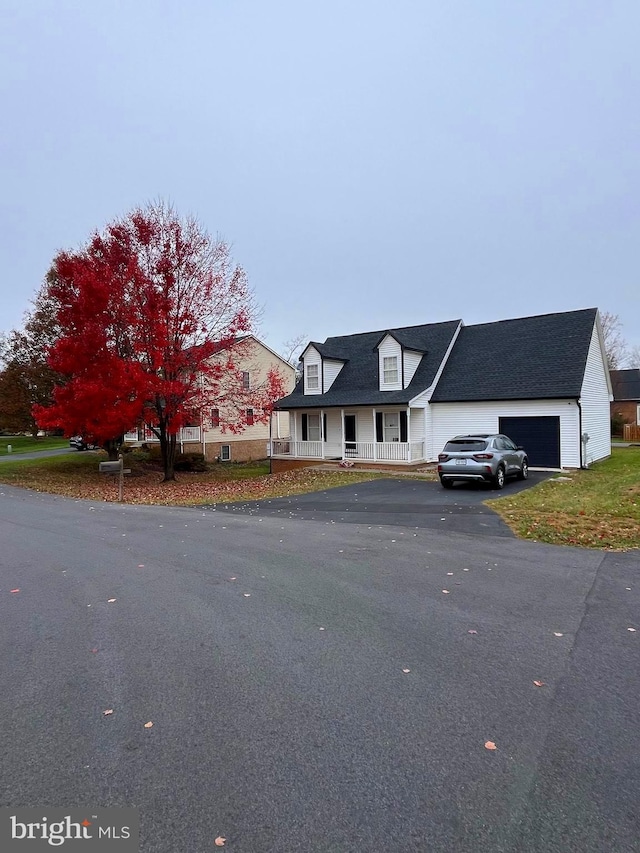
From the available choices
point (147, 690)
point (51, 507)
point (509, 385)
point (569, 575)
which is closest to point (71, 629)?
point (147, 690)

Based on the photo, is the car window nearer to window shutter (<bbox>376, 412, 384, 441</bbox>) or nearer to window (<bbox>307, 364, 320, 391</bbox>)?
window shutter (<bbox>376, 412, 384, 441</bbox>)

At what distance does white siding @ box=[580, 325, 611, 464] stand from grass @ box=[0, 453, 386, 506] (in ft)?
29.2

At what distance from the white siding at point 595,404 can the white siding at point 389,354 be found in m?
7.81

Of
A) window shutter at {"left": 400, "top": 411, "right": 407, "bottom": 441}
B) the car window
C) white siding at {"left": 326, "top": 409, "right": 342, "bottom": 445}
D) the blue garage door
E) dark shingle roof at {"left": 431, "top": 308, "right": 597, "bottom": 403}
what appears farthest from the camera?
white siding at {"left": 326, "top": 409, "right": 342, "bottom": 445}

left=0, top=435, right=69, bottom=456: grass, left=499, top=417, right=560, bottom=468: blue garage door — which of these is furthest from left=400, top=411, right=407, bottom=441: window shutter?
left=0, top=435, right=69, bottom=456: grass

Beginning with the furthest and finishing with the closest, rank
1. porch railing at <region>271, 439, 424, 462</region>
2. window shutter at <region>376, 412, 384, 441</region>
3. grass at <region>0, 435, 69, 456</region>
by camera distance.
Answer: grass at <region>0, 435, 69, 456</region>
window shutter at <region>376, 412, 384, 441</region>
porch railing at <region>271, 439, 424, 462</region>

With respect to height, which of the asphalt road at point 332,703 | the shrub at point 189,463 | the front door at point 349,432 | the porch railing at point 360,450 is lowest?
the asphalt road at point 332,703

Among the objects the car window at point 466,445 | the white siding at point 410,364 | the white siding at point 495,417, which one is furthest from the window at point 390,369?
the car window at point 466,445

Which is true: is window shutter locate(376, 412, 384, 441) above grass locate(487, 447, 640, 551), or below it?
above

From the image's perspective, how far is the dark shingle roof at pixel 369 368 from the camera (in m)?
25.2

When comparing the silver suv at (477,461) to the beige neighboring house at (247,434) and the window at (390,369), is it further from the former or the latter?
the beige neighboring house at (247,434)

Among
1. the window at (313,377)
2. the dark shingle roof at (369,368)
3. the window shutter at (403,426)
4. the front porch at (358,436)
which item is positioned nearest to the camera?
the front porch at (358,436)

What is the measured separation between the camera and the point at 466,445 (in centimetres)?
1678

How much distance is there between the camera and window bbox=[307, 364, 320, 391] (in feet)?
93.4
